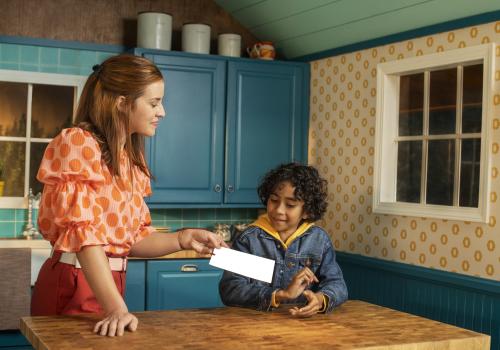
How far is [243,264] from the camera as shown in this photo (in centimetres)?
232

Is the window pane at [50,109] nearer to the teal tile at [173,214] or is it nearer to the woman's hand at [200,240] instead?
the teal tile at [173,214]

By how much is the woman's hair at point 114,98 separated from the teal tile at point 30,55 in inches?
113

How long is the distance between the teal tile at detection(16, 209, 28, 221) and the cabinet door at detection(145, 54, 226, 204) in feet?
2.74

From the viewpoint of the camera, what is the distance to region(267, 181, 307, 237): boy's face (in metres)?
2.88

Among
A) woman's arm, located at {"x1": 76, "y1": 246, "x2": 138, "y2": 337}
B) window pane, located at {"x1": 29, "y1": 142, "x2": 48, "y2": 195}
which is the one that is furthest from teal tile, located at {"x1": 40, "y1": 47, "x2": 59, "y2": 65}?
woman's arm, located at {"x1": 76, "y1": 246, "x2": 138, "y2": 337}

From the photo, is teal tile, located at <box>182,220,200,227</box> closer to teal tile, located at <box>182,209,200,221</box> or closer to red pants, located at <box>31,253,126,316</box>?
teal tile, located at <box>182,209,200,221</box>

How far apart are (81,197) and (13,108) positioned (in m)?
3.15

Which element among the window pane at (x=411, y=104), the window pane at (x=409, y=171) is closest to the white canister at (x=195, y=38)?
the window pane at (x=411, y=104)

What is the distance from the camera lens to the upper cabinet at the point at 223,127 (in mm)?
4828

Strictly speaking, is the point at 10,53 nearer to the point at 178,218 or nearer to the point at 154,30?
the point at 154,30

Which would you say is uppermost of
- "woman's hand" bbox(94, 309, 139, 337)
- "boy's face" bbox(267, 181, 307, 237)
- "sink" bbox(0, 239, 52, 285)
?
"boy's face" bbox(267, 181, 307, 237)

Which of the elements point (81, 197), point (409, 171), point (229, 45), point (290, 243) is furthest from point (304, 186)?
point (229, 45)

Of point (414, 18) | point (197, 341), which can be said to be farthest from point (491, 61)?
point (197, 341)

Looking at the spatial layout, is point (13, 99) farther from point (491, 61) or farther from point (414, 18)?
point (491, 61)
